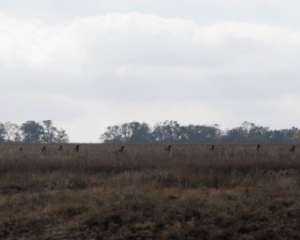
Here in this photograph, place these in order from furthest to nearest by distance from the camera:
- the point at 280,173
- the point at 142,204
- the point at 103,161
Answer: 1. the point at 103,161
2. the point at 280,173
3. the point at 142,204

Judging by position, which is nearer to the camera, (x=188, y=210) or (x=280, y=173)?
(x=188, y=210)

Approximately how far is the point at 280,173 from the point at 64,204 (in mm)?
7740

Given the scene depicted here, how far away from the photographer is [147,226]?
14.2 meters

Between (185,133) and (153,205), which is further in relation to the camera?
(185,133)

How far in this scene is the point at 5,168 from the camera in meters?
24.4

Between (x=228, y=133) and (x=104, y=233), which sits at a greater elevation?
(x=228, y=133)

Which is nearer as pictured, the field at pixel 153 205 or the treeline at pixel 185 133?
the field at pixel 153 205

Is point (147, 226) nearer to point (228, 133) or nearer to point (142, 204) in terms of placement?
point (142, 204)

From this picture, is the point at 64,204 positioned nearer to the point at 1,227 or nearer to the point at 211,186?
the point at 1,227

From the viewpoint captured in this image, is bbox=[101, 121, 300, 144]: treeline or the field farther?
bbox=[101, 121, 300, 144]: treeline

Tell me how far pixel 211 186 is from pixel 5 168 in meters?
8.39

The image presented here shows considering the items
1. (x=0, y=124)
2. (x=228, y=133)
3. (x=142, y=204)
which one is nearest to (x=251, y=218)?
(x=142, y=204)

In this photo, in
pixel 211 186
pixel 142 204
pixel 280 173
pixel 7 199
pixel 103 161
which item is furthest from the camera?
pixel 103 161

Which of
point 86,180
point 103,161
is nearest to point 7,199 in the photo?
point 86,180
